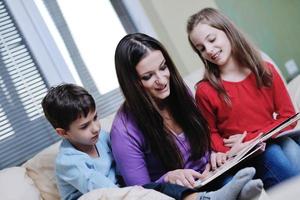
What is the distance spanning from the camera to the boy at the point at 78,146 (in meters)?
1.25

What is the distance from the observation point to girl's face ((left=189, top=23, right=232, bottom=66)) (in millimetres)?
1403

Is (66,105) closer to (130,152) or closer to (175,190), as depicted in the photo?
(130,152)

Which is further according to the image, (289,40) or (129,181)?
(289,40)

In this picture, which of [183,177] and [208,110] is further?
[208,110]

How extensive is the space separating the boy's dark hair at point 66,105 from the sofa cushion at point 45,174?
0.82 ft

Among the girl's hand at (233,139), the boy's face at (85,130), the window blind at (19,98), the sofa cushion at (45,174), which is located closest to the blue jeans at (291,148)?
the girl's hand at (233,139)

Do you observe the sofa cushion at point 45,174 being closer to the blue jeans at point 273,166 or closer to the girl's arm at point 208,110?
the girl's arm at point 208,110

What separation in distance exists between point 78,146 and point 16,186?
31cm

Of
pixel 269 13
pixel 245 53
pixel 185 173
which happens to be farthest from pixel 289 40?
pixel 185 173

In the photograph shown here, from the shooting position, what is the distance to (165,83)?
127 cm

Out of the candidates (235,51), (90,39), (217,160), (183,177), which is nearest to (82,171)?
(183,177)

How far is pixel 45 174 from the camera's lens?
154 centimetres

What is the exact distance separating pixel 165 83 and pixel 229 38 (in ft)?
1.18

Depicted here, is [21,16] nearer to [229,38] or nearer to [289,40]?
[229,38]
